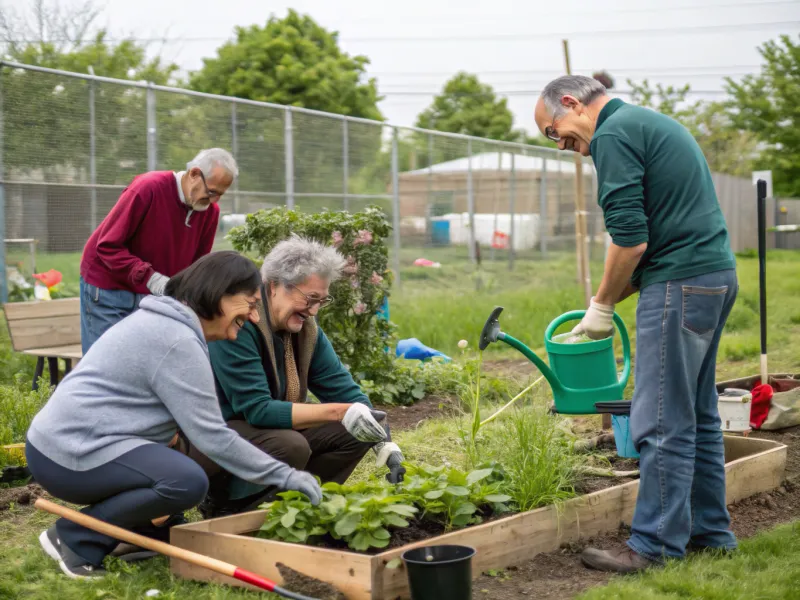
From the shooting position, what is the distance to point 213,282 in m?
3.17

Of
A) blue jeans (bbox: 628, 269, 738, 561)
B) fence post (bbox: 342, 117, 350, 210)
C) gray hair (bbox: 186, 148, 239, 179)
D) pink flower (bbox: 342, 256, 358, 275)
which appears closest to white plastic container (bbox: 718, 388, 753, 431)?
blue jeans (bbox: 628, 269, 738, 561)

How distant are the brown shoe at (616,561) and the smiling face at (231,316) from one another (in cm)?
145

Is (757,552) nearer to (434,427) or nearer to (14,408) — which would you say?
(434,427)

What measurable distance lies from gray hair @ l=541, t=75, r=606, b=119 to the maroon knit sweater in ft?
7.49

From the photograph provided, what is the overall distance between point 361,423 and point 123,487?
2.91 feet

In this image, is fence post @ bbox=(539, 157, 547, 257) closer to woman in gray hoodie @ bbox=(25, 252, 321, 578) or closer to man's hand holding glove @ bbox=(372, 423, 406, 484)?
man's hand holding glove @ bbox=(372, 423, 406, 484)

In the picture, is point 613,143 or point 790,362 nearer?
point 613,143

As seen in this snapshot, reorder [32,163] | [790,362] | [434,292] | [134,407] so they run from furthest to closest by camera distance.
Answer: [434,292], [790,362], [32,163], [134,407]

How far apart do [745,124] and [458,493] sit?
3205 cm

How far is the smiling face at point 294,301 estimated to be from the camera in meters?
3.61

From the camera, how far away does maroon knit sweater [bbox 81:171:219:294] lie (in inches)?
188

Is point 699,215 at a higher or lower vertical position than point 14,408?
higher

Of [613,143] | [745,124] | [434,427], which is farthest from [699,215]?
[745,124]

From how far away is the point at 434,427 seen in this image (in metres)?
5.59
